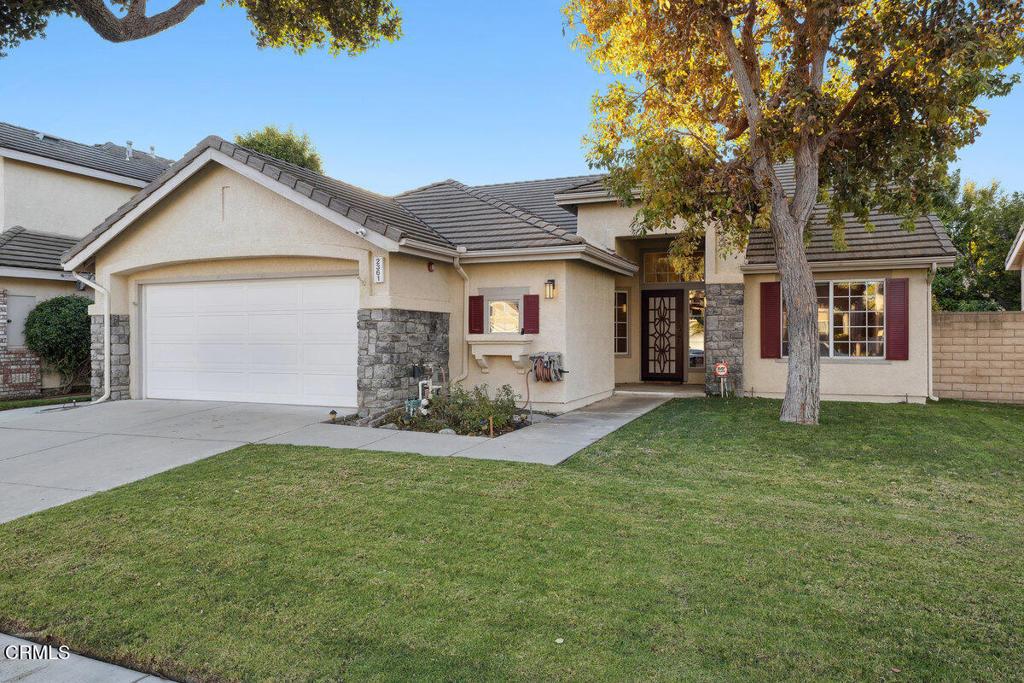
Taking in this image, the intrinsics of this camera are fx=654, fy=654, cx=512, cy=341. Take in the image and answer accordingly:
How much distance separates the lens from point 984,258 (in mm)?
23406

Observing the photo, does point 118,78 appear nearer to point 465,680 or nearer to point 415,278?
point 415,278

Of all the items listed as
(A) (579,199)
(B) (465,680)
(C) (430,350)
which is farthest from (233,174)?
(B) (465,680)

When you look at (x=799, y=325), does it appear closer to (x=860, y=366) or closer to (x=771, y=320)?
(x=771, y=320)

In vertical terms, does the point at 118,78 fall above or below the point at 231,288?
above

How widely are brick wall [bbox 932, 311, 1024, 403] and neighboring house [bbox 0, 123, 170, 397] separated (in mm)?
18762

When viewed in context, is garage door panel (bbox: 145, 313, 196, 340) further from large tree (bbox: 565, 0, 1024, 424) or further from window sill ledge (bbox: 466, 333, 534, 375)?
large tree (bbox: 565, 0, 1024, 424)

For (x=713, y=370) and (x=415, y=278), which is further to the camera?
(x=713, y=370)

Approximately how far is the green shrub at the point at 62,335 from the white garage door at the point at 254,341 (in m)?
3.38

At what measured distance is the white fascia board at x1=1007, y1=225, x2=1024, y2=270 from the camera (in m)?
16.1

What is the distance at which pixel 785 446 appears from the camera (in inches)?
316

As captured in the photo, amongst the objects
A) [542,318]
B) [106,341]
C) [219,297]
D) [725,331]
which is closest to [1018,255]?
[725,331]

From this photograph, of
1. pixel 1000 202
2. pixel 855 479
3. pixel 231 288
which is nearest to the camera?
pixel 855 479

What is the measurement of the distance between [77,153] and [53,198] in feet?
6.20

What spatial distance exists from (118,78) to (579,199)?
42.0 ft
